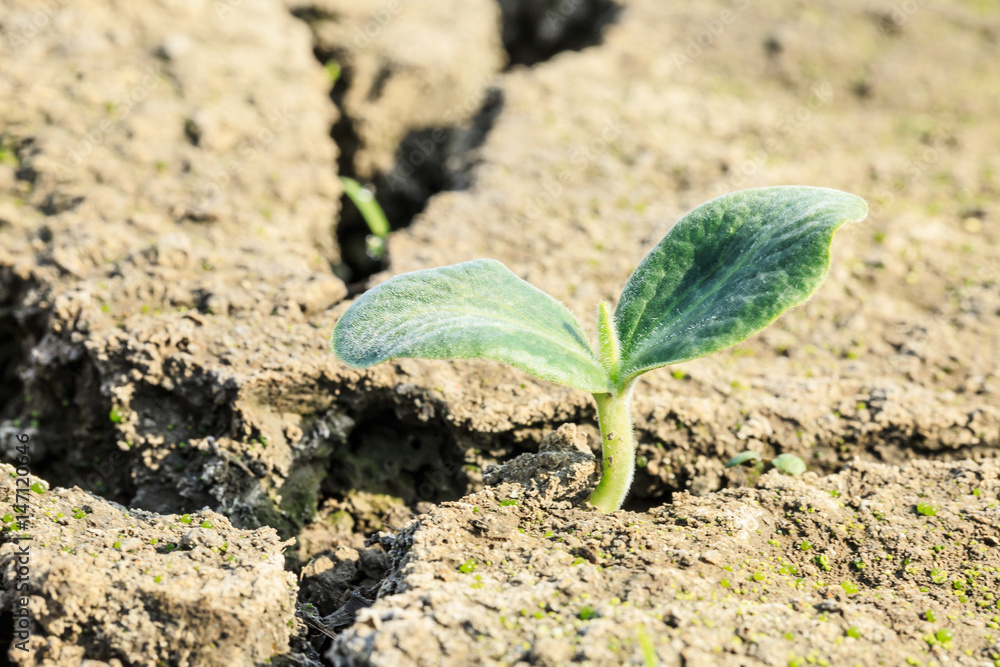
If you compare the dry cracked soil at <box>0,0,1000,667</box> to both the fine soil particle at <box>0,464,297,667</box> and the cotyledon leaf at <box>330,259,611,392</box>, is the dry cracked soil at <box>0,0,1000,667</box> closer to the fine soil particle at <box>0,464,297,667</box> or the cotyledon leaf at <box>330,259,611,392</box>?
the fine soil particle at <box>0,464,297,667</box>

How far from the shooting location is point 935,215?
294cm

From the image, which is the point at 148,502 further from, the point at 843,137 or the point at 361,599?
the point at 843,137

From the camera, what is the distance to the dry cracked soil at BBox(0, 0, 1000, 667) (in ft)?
4.72

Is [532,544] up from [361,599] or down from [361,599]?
up

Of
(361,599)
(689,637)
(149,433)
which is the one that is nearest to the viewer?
(689,637)

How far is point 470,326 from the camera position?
56.4 inches

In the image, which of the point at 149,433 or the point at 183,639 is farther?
the point at 149,433

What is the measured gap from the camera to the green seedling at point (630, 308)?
1.42 m

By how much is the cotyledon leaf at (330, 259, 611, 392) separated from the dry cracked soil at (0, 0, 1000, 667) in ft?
1.11

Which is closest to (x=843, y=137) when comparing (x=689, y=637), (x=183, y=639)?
(x=689, y=637)

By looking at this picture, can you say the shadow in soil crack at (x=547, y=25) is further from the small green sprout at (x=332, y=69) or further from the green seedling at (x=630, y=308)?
the green seedling at (x=630, y=308)

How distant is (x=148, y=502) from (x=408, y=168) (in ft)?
6.10

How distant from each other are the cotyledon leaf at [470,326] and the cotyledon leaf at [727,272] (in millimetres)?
138

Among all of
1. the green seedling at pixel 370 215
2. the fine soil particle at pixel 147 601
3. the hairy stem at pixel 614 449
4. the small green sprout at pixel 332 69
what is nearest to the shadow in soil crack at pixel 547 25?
the small green sprout at pixel 332 69
